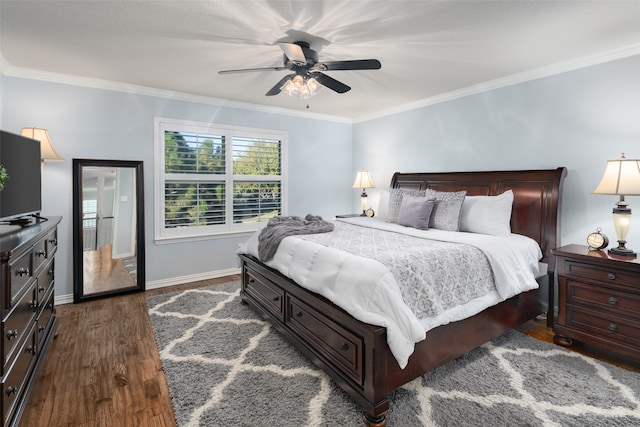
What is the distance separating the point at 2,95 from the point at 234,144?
2.39 meters

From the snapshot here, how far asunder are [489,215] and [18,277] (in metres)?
3.59

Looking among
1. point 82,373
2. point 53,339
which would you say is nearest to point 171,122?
point 53,339

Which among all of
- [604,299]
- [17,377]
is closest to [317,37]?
[17,377]

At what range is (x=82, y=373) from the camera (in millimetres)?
2293

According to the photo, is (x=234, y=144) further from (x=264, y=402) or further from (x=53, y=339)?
(x=264, y=402)

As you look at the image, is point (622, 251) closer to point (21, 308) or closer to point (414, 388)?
point (414, 388)

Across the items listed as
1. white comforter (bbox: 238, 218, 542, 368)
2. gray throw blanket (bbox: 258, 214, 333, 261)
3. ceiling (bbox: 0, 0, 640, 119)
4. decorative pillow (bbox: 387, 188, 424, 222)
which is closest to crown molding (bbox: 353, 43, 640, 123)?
ceiling (bbox: 0, 0, 640, 119)

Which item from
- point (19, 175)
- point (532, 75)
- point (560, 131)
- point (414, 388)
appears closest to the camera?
point (414, 388)

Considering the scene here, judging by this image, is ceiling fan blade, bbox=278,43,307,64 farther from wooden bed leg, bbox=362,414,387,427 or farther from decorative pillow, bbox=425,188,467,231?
wooden bed leg, bbox=362,414,387,427

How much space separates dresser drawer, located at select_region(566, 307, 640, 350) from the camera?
92.5 inches

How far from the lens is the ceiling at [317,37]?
220cm

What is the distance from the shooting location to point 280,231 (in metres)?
3.00

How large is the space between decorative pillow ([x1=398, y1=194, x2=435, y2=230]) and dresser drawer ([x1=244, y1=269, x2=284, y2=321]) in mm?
1586

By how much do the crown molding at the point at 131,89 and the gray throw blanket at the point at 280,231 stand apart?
2.10m
